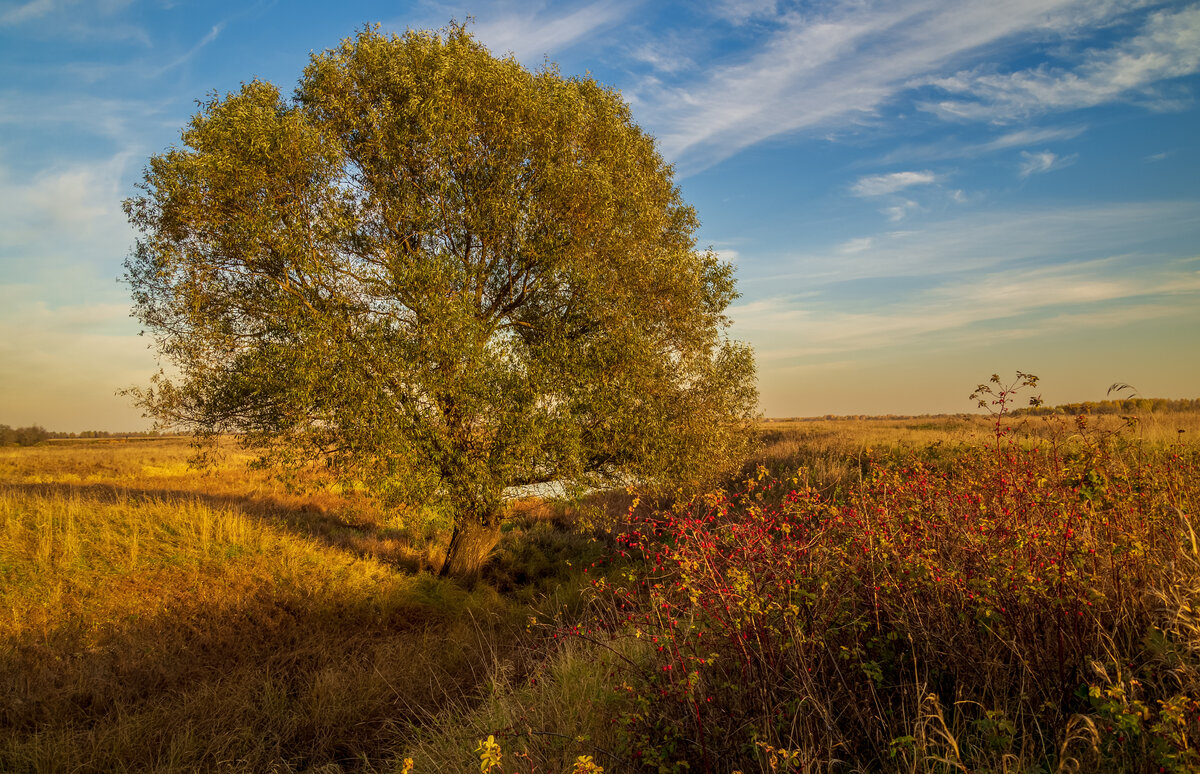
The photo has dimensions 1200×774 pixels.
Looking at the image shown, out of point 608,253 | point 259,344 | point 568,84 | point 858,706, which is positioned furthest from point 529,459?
point 858,706

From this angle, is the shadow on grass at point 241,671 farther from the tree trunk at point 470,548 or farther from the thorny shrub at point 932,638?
the thorny shrub at point 932,638

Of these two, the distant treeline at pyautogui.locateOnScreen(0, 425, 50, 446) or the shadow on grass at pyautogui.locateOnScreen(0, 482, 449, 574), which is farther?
the distant treeline at pyautogui.locateOnScreen(0, 425, 50, 446)

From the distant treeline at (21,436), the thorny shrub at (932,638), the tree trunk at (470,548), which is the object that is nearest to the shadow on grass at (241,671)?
the tree trunk at (470,548)

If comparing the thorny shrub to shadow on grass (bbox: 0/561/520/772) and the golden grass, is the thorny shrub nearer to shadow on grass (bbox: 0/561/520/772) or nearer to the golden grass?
the golden grass

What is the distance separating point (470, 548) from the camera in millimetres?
16875

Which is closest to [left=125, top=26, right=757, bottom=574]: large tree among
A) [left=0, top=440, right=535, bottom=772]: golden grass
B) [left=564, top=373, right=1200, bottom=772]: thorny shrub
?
[left=0, top=440, right=535, bottom=772]: golden grass

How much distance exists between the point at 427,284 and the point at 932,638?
1114cm

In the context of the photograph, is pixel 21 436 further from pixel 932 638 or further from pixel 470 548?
pixel 932 638

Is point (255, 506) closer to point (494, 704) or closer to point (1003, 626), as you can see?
point (494, 704)

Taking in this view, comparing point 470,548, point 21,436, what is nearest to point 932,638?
point 470,548

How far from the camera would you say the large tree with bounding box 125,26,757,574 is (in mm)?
12953

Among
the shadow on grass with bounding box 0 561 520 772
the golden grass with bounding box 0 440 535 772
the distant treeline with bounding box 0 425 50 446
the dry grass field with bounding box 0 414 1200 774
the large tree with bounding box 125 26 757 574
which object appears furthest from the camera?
the distant treeline with bounding box 0 425 50 446

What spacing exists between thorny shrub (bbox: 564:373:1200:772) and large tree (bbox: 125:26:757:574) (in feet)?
27.8

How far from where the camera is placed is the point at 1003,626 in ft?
15.6
